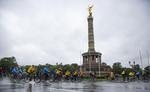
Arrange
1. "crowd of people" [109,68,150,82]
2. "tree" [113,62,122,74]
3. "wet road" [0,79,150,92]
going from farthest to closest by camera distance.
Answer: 1. "tree" [113,62,122,74]
2. "crowd of people" [109,68,150,82]
3. "wet road" [0,79,150,92]

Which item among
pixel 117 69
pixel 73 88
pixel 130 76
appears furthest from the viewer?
pixel 117 69

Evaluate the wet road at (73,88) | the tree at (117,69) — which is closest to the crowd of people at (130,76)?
the wet road at (73,88)

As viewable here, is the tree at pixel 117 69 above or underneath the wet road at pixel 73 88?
above

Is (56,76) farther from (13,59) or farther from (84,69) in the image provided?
(13,59)

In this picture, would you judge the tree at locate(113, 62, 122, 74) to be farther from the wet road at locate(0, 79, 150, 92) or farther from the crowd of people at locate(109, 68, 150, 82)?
the wet road at locate(0, 79, 150, 92)

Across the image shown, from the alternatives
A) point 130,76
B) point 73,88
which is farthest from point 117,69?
point 73,88

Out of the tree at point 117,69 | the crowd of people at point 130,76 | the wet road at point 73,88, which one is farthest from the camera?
the tree at point 117,69

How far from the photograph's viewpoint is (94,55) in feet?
304

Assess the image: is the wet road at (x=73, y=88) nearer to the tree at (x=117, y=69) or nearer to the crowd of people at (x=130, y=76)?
the crowd of people at (x=130, y=76)

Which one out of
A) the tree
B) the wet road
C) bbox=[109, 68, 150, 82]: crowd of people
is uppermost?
the tree

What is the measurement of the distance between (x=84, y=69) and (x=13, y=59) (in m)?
58.8

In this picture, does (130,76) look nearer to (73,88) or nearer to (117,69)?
(73,88)

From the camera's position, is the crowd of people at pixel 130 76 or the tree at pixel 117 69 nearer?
the crowd of people at pixel 130 76

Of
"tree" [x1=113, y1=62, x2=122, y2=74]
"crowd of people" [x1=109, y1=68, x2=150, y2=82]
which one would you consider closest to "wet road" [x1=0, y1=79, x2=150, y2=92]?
"crowd of people" [x1=109, y1=68, x2=150, y2=82]
